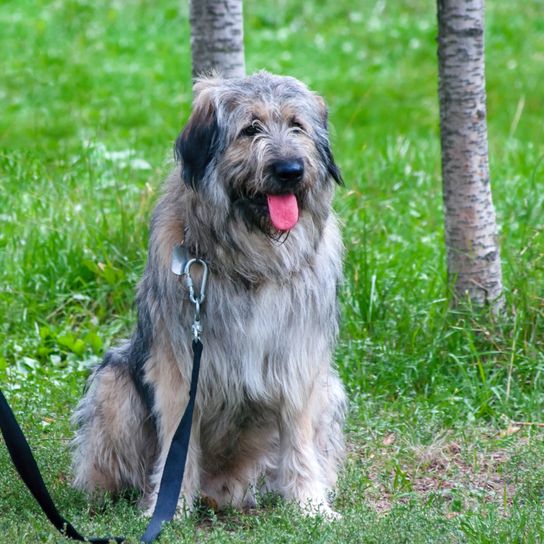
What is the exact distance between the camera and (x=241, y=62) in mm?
6043

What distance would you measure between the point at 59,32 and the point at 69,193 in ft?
26.9

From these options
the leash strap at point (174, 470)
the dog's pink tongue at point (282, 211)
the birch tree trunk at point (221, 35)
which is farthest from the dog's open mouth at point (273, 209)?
the birch tree trunk at point (221, 35)

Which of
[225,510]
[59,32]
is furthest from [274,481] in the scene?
[59,32]

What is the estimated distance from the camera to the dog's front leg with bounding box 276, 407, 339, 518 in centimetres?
440

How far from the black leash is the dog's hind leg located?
521mm

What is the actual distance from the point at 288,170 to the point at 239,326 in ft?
2.16

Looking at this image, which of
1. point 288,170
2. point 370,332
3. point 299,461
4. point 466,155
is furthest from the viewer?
point 370,332

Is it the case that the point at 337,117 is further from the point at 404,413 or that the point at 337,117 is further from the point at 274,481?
the point at 274,481

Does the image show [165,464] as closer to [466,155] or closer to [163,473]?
[163,473]

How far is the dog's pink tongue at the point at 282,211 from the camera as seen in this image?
399cm

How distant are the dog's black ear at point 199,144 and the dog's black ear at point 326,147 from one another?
0.40 meters

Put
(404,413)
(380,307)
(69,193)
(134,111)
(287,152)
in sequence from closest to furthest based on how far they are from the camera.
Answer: (287,152) → (404,413) → (380,307) → (69,193) → (134,111)

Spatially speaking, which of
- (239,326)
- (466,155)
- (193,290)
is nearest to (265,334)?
(239,326)

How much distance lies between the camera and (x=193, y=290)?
4.16 metres
